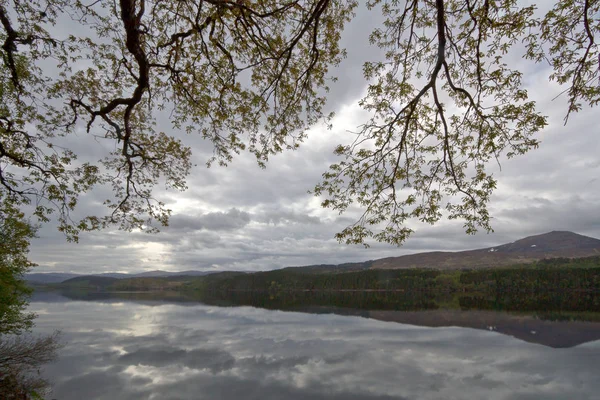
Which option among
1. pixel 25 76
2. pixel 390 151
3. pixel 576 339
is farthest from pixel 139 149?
pixel 576 339

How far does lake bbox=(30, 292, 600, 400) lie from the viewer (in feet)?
72.8

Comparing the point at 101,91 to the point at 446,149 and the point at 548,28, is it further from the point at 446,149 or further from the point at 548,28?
the point at 548,28

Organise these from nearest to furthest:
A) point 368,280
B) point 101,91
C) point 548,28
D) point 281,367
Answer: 1. point 548,28
2. point 101,91
3. point 281,367
4. point 368,280

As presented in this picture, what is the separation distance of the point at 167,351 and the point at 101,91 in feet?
102

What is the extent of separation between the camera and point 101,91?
1045cm

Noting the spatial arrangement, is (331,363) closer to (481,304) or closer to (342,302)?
(342,302)

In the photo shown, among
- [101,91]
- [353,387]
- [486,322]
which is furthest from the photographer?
[486,322]

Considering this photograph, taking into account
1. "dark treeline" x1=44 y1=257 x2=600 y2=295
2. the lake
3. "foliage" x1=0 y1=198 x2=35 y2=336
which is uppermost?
"foliage" x1=0 y1=198 x2=35 y2=336

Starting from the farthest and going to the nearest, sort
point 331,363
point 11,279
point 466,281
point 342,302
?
point 466,281 → point 342,302 → point 331,363 → point 11,279

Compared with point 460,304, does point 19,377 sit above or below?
above

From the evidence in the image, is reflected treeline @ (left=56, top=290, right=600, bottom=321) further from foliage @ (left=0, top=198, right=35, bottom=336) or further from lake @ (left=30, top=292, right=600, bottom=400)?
foliage @ (left=0, top=198, right=35, bottom=336)

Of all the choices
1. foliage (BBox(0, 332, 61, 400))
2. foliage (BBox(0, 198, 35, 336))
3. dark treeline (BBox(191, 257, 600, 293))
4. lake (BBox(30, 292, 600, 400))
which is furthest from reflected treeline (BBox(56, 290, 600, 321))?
foliage (BBox(0, 198, 35, 336))

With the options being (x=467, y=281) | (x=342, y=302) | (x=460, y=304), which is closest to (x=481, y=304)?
(x=460, y=304)

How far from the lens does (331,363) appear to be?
2798 cm
